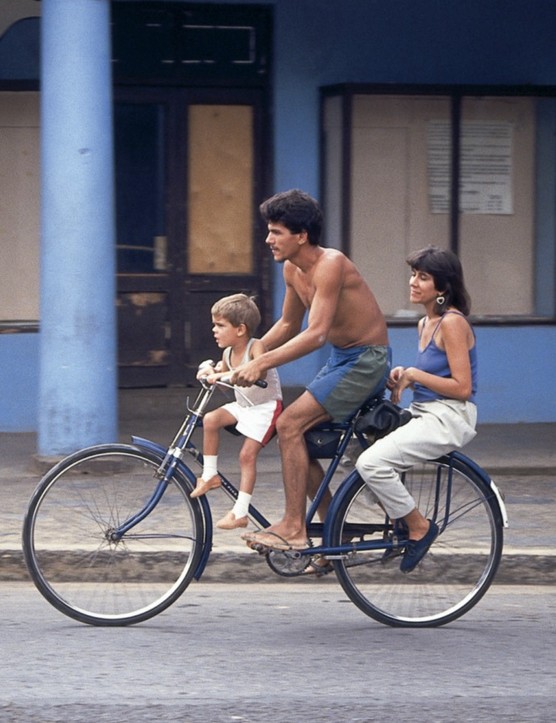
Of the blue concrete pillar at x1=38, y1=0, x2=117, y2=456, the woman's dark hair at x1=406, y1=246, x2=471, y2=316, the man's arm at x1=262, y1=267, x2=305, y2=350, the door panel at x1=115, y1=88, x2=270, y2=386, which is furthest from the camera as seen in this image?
the door panel at x1=115, y1=88, x2=270, y2=386

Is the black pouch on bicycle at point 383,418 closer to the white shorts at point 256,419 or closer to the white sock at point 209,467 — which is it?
the white shorts at point 256,419

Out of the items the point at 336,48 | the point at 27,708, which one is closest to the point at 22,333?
the point at 336,48

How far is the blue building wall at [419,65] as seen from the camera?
1080 cm

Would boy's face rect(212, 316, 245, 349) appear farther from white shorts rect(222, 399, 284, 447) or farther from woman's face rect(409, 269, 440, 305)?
woman's face rect(409, 269, 440, 305)

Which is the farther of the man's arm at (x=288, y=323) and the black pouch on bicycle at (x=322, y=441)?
the man's arm at (x=288, y=323)

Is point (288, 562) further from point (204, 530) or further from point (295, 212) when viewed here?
point (295, 212)

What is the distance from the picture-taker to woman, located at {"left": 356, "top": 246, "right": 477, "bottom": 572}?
554cm

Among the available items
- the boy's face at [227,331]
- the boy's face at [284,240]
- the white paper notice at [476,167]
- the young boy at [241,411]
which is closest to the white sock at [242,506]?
the young boy at [241,411]

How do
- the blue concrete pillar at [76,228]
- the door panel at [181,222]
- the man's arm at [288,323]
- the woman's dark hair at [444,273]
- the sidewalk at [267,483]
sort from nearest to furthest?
1. the woman's dark hair at [444,273]
2. the man's arm at [288,323]
3. the sidewalk at [267,483]
4. the blue concrete pillar at [76,228]
5. the door panel at [181,222]

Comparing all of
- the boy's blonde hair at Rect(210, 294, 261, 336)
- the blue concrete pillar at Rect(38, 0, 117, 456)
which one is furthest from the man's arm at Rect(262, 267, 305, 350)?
the blue concrete pillar at Rect(38, 0, 117, 456)

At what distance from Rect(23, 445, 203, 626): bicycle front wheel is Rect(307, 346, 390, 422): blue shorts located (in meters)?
0.65

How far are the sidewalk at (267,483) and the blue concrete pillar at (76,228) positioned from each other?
489 millimetres

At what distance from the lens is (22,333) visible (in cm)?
1049

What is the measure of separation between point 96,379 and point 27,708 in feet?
14.1
